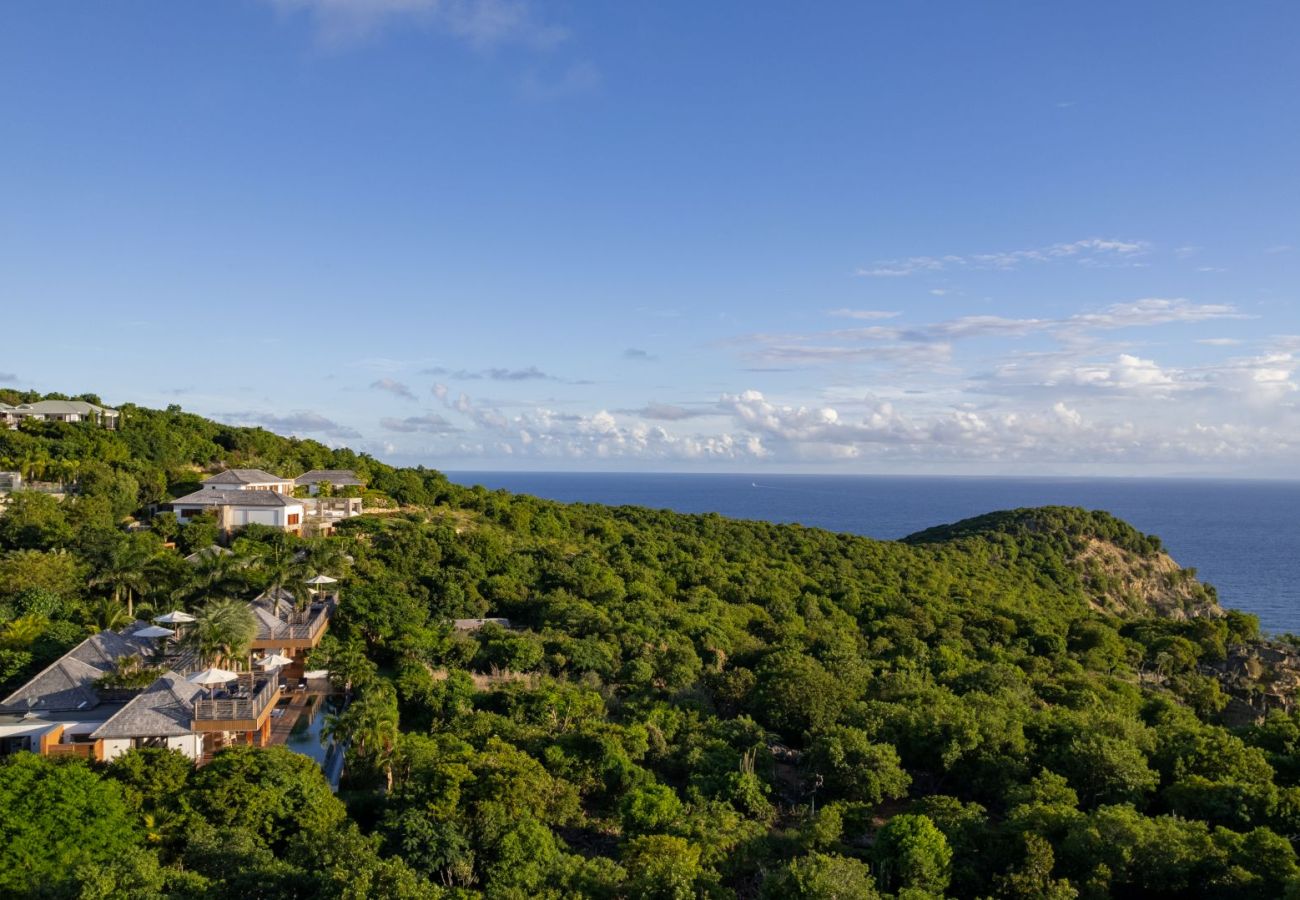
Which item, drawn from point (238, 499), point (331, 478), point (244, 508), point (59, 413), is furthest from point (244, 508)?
point (59, 413)

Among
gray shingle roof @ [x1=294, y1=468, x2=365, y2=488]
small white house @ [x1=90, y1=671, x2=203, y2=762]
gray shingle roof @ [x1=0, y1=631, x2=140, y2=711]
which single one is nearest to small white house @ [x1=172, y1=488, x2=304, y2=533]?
gray shingle roof @ [x1=294, y1=468, x2=365, y2=488]

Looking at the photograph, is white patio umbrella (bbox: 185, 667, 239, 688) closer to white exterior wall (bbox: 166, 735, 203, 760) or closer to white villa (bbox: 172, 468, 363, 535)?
white exterior wall (bbox: 166, 735, 203, 760)

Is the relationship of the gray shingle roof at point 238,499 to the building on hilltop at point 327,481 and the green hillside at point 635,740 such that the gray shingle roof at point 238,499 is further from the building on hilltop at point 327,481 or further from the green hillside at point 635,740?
the building on hilltop at point 327,481

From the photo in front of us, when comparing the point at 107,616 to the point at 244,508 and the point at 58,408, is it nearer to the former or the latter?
the point at 244,508

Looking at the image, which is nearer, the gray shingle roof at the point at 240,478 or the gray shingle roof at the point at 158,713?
the gray shingle roof at the point at 158,713

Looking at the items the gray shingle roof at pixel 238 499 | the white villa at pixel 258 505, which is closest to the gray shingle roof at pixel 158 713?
the white villa at pixel 258 505

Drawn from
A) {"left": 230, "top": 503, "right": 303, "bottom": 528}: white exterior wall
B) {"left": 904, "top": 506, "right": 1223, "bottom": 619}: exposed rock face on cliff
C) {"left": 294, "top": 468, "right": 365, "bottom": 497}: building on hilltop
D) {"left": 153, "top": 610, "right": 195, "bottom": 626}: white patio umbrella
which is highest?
{"left": 294, "top": 468, "right": 365, "bottom": 497}: building on hilltop
